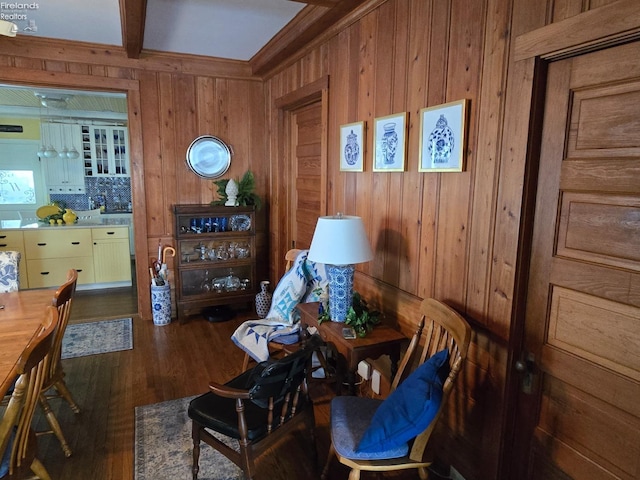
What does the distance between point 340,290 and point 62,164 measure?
267 inches

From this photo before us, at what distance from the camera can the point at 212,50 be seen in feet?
12.6

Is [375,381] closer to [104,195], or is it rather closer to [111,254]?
[111,254]

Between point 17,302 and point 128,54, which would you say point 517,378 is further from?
point 128,54

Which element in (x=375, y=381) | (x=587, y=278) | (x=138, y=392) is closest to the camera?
(x=587, y=278)

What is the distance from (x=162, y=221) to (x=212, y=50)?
1.72 meters

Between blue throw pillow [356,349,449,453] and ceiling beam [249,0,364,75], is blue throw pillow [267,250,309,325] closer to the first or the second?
blue throw pillow [356,349,449,453]

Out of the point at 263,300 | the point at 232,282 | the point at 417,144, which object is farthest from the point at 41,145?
the point at 417,144

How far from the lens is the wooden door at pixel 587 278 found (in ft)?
4.26

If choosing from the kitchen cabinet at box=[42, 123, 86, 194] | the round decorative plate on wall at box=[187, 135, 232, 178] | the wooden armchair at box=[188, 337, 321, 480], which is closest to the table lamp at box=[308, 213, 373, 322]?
the wooden armchair at box=[188, 337, 321, 480]

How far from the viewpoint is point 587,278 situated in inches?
55.7

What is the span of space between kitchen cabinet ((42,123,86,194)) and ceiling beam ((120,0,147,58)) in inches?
170

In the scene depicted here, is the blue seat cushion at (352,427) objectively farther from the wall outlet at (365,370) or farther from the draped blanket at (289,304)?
the draped blanket at (289,304)

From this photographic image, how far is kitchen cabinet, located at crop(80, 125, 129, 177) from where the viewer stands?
23.6 ft

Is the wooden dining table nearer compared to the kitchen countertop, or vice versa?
the wooden dining table
